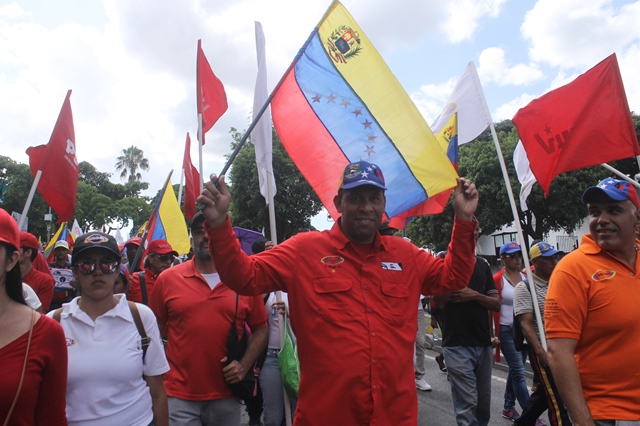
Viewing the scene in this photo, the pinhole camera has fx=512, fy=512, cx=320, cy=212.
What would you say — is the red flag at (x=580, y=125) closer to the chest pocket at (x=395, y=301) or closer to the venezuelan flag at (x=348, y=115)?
the venezuelan flag at (x=348, y=115)

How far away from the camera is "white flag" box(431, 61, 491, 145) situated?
5.66 metres

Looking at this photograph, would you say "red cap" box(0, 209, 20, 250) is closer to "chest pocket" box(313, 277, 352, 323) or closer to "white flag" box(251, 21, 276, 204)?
"chest pocket" box(313, 277, 352, 323)

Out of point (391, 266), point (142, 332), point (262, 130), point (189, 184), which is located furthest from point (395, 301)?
point (189, 184)

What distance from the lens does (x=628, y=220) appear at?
2809 millimetres

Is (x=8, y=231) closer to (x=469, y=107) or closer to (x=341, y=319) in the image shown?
(x=341, y=319)

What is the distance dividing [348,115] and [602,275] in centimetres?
221

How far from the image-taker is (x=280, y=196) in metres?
27.5

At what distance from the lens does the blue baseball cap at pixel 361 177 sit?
8.59ft

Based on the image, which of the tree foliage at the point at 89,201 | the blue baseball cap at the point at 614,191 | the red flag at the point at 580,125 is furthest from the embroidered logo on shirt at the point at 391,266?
the tree foliage at the point at 89,201

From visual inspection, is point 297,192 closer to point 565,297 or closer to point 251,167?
point 251,167

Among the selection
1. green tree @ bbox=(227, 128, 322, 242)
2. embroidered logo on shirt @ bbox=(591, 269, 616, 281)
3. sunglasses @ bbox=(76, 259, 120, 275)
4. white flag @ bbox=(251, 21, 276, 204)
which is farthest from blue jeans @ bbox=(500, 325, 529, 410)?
green tree @ bbox=(227, 128, 322, 242)

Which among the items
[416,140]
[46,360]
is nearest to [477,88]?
[416,140]

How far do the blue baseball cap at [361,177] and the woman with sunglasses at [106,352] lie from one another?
4.20ft

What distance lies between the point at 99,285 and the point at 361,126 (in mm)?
2338
